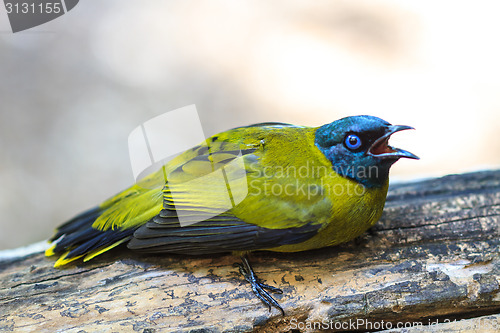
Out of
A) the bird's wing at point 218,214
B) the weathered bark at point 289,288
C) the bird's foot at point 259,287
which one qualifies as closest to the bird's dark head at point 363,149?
the bird's wing at point 218,214

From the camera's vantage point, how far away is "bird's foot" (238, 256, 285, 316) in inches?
120

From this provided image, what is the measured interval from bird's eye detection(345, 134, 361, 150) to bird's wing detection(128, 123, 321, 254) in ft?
1.74

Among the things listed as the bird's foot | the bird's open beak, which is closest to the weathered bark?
the bird's foot

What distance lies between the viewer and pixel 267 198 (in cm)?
308

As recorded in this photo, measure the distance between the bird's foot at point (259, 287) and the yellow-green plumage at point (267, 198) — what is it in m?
0.18

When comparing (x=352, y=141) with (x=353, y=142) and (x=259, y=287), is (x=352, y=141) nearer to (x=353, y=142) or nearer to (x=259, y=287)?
(x=353, y=142)

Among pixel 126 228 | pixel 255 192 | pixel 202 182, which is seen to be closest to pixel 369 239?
pixel 255 192

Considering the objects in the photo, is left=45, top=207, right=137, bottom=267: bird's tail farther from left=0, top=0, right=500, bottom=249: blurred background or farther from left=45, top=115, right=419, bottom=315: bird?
left=0, top=0, right=500, bottom=249: blurred background

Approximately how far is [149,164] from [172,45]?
4410 mm

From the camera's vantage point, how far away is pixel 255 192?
3102mm

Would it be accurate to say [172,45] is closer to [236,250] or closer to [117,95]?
[117,95]

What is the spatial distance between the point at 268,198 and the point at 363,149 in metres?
0.67

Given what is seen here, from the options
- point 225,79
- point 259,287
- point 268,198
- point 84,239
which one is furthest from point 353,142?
point 225,79

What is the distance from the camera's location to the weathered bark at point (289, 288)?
9.83 feet
